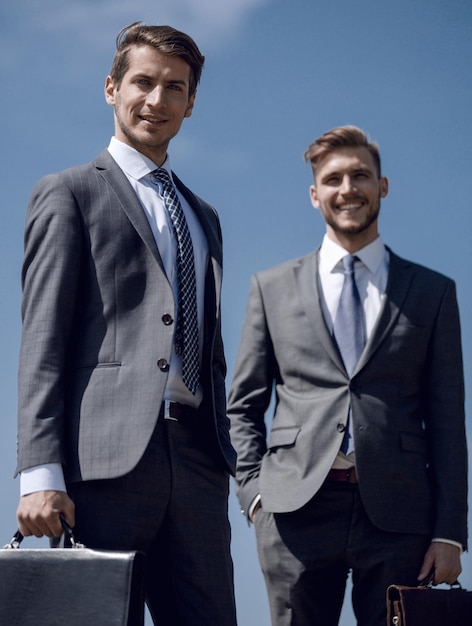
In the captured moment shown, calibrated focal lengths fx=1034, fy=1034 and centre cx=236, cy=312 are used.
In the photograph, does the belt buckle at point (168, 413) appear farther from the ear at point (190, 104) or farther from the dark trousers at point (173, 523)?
the ear at point (190, 104)

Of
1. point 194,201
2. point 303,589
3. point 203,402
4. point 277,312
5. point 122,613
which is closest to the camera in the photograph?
point 122,613

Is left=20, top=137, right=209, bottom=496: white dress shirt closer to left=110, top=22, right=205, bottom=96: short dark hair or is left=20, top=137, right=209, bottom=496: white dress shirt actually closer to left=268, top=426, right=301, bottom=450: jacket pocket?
→ left=110, top=22, right=205, bottom=96: short dark hair

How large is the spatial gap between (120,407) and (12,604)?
2.01 feet

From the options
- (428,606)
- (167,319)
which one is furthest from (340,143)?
(428,606)

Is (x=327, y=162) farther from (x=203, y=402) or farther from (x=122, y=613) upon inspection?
(x=122, y=613)

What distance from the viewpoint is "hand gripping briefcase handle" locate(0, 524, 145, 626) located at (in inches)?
107

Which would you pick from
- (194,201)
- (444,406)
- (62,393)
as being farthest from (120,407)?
(444,406)

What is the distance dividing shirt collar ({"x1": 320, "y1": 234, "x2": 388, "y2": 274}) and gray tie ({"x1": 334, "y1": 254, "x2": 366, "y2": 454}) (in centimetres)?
4

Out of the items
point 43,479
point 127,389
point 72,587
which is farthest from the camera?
point 127,389

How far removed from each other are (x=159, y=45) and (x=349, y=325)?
1302mm

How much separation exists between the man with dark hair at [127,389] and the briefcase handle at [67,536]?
2 centimetres

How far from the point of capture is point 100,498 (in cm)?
294

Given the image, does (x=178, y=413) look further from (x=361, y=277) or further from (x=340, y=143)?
(x=340, y=143)

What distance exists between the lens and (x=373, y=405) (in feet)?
12.7
